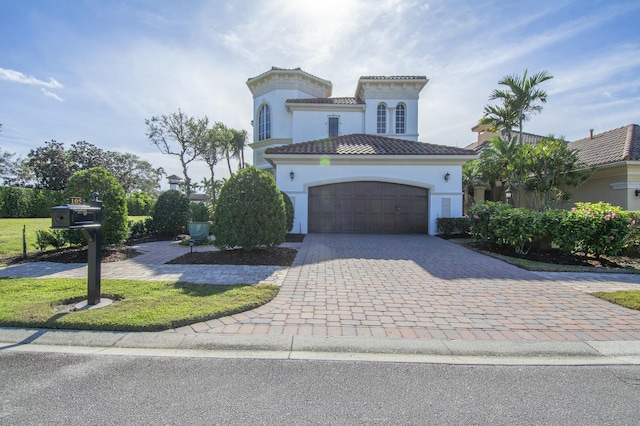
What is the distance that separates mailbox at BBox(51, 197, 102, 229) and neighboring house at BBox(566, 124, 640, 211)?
16498mm

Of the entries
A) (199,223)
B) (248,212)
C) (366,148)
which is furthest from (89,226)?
(366,148)

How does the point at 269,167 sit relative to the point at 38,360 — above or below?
above

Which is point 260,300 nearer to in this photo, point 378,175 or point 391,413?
point 391,413

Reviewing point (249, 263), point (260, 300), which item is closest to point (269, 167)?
point (249, 263)

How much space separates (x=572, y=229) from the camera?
7.96 m

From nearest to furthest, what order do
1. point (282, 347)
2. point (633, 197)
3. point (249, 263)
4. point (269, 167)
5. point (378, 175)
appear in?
point (282, 347)
point (249, 263)
point (633, 197)
point (378, 175)
point (269, 167)

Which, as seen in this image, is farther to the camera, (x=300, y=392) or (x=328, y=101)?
(x=328, y=101)

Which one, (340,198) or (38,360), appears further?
(340,198)

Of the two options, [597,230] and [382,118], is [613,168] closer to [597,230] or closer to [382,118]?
[597,230]

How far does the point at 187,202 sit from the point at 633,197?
732 inches

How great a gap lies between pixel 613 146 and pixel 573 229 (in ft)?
34.2

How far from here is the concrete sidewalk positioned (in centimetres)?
338

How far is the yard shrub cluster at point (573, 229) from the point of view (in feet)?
25.5

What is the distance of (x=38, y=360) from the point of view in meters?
3.02
